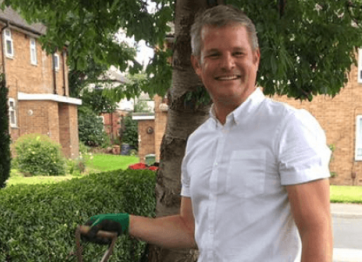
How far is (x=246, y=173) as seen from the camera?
1.43 meters

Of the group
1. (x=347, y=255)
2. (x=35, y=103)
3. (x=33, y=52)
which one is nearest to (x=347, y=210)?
(x=347, y=255)

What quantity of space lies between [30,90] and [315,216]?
855 inches

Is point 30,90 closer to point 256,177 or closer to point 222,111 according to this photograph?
point 222,111

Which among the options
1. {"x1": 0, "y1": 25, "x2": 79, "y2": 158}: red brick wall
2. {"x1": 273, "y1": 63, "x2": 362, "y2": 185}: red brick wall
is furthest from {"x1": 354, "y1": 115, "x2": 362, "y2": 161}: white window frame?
{"x1": 0, "y1": 25, "x2": 79, "y2": 158}: red brick wall

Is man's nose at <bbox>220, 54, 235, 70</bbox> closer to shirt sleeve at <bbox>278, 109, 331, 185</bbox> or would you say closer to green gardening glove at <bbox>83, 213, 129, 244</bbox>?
shirt sleeve at <bbox>278, 109, 331, 185</bbox>

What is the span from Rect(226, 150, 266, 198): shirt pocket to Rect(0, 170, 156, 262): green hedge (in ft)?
5.80

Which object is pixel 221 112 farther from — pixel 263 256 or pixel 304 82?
pixel 304 82

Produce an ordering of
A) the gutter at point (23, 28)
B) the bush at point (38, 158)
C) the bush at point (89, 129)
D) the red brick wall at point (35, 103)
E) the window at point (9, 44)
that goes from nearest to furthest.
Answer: the bush at point (38, 158) < the gutter at point (23, 28) < the window at point (9, 44) < the red brick wall at point (35, 103) < the bush at point (89, 129)

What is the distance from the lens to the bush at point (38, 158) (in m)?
14.9

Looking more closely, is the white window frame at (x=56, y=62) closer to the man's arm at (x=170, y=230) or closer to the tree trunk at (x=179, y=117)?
the tree trunk at (x=179, y=117)

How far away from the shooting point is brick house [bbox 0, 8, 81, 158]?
19359mm

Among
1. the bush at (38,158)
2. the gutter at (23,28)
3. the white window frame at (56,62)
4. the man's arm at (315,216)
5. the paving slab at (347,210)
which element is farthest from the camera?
the white window frame at (56,62)

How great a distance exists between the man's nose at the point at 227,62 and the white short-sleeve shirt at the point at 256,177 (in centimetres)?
15

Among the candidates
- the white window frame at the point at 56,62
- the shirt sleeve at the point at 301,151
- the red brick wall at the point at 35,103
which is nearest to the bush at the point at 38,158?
the red brick wall at the point at 35,103
